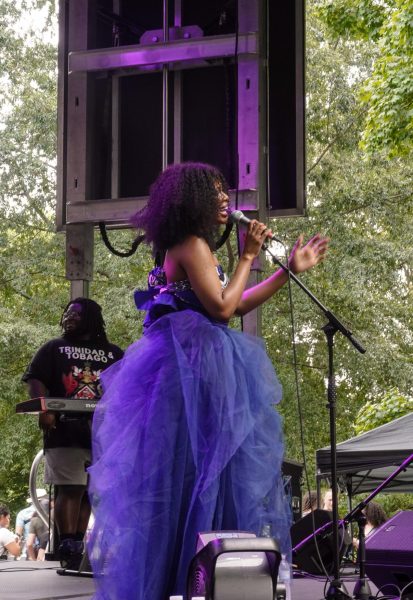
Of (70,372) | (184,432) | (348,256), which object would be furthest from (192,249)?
(348,256)

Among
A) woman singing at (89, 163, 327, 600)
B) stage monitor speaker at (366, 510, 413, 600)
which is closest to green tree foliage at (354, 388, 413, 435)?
stage monitor speaker at (366, 510, 413, 600)

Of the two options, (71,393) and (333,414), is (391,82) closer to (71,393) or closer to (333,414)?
(71,393)

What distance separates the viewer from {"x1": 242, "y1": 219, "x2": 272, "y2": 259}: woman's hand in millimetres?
3318

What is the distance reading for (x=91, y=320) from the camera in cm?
535

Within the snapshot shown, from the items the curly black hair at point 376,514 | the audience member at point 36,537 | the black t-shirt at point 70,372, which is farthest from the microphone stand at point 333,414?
the audience member at point 36,537

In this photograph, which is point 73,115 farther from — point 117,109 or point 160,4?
point 160,4

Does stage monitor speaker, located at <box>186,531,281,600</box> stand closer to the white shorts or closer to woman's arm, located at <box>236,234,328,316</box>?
woman's arm, located at <box>236,234,328,316</box>

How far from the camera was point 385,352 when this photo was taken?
54.1ft

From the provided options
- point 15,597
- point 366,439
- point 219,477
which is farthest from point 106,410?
point 366,439

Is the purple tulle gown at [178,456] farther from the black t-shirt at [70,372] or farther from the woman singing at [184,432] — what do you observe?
the black t-shirt at [70,372]

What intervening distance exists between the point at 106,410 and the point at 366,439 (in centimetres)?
327

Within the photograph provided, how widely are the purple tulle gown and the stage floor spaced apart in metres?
0.88

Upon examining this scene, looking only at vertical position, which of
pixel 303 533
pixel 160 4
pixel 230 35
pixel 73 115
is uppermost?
pixel 160 4

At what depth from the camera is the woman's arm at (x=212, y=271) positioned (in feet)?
10.5
